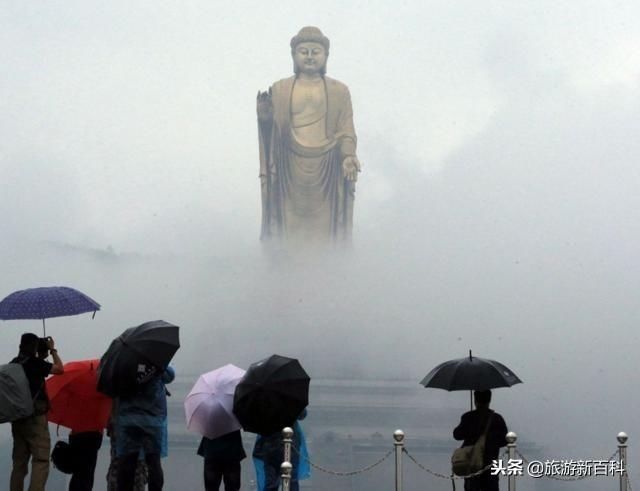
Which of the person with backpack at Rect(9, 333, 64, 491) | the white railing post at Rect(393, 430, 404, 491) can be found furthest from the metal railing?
the person with backpack at Rect(9, 333, 64, 491)

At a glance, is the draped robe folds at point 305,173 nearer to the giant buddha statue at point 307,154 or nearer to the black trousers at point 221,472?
the giant buddha statue at point 307,154

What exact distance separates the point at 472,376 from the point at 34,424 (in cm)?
280

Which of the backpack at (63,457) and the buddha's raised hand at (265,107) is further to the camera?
the buddha's raised hand at (265,107)

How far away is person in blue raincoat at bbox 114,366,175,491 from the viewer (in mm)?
6277

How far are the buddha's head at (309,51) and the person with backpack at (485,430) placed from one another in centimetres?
1534

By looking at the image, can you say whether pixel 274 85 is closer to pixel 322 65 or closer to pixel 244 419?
pixel 322 65

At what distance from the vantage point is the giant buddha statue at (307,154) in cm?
2139

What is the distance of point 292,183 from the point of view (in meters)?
21.7

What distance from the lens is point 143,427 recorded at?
247 inches

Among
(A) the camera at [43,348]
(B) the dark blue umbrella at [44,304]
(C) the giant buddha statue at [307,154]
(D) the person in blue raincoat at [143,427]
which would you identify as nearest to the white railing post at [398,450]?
(D) the person in blue raincoat at [143,427]

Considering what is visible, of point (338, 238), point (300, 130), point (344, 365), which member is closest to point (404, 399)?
point (344, 365)

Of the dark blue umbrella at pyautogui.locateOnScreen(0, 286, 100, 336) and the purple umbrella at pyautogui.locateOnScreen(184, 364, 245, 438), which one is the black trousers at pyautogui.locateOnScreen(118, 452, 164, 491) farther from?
the dark blue umbrella at pyautogui.locateOnScreen(0, 286, 100, 336)

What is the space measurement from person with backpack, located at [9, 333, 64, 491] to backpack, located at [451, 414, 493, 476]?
2537mm

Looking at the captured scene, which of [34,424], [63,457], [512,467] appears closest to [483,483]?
[512,467]
